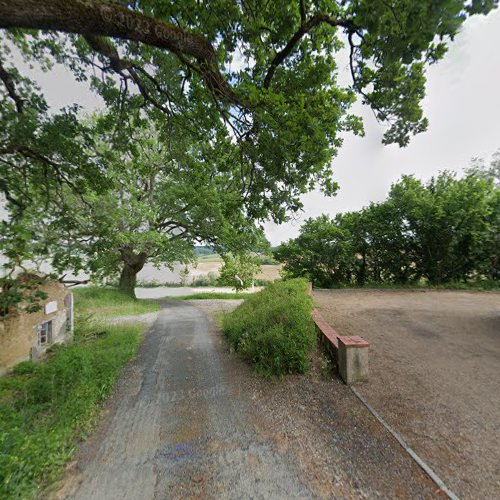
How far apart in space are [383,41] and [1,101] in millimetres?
6289

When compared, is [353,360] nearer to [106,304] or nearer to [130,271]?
[106,304]

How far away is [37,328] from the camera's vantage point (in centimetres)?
538

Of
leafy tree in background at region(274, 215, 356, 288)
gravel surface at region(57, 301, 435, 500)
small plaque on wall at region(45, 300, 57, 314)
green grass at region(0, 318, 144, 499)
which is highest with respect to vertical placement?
leafy tree in background at region(274, 215, 356, 288)

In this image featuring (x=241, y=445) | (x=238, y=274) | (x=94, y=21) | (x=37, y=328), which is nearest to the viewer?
(x=94, y=21)

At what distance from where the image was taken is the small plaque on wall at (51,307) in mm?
5639

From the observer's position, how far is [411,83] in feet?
13.1

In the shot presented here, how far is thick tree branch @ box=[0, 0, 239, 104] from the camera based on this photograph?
7.04 ft

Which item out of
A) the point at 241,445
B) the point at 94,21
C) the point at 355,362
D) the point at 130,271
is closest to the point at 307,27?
the point at 94,21

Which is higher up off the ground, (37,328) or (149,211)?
(149,211)

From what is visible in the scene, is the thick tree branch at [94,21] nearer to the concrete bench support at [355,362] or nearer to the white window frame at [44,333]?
the concrete bench support at [355,362]

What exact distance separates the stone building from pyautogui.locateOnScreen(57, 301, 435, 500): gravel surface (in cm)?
224

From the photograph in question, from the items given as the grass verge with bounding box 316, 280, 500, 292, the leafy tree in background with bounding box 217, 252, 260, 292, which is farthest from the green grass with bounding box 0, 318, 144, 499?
the leafy tree in background with bounding box 217, 252, 260, 292

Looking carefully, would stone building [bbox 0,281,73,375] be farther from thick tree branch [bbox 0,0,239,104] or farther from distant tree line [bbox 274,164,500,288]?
distant tree line [bbox 274,164,500,288]

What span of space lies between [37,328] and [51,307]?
0.55 m
